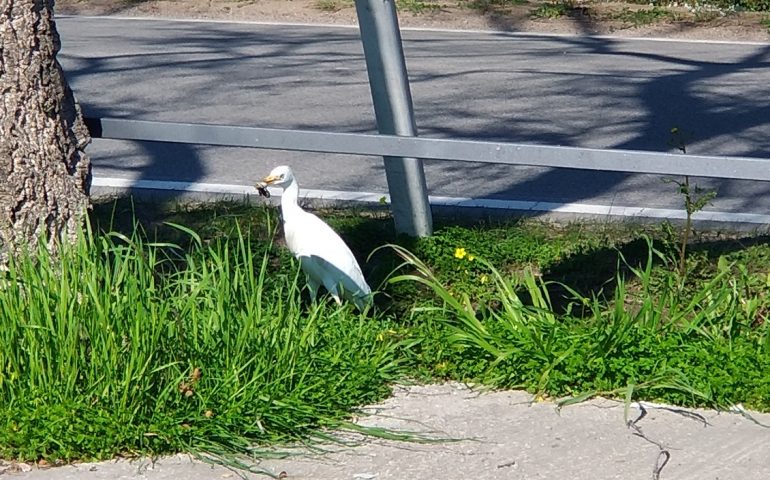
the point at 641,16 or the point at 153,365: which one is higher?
the point at 153,365

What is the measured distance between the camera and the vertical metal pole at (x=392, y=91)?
5.32 metres

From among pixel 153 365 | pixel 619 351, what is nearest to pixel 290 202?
pixel 153 365

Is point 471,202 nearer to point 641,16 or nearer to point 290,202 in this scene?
point 290,202

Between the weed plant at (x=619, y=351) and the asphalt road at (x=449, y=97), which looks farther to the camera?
the asphalt road at (x=449, y=97)

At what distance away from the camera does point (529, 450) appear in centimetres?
353

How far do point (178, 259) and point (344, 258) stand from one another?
3.03 ft

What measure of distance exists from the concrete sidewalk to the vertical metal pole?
1755 millimetres

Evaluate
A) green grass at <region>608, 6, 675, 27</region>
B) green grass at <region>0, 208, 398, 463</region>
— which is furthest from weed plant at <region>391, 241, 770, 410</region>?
green grass at <region>608, 6, 675, 27</region>

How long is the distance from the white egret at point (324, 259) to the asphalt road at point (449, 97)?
78.4 inches

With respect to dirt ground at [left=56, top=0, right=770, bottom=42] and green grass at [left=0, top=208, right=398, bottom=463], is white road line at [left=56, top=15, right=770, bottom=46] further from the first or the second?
green grass at [left=0, top=208, right=398, bottom=463]

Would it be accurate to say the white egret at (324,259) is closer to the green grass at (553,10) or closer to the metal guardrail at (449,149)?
the metal guardrail at (449,149)

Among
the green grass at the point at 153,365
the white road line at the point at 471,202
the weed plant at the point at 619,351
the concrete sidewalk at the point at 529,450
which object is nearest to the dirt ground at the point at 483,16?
the white road line at the point at 471,202

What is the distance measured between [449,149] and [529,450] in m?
1.10

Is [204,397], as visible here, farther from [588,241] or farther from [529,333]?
[588,241]
